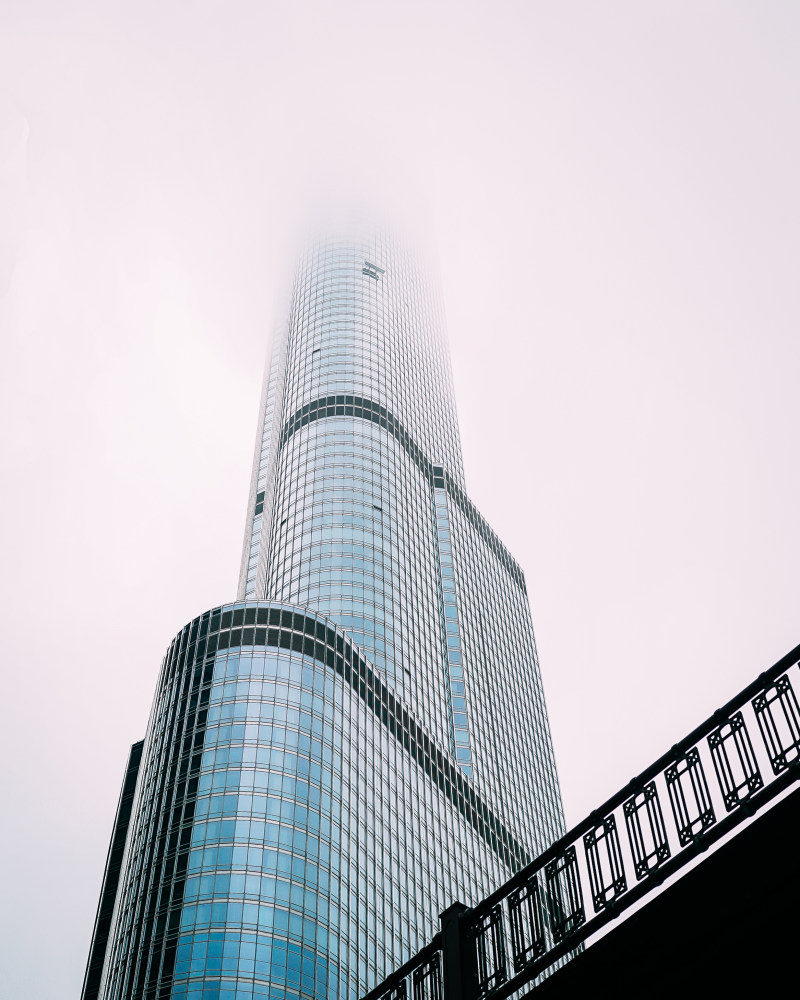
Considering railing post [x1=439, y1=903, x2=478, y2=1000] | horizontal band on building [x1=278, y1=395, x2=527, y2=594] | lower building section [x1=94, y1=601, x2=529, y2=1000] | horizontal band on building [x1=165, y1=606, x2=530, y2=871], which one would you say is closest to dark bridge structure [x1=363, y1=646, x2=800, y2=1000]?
railing post [x1=439, y1=903, x2=478, y2=1000]

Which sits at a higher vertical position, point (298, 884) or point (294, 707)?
point (294, 707)

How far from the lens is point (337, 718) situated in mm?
91438

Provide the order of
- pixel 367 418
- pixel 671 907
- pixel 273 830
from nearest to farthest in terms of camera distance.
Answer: pixel 671 907 → pixel 273 830 → pixel 367 418

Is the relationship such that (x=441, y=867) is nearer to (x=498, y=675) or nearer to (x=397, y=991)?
(x=498, y=675)

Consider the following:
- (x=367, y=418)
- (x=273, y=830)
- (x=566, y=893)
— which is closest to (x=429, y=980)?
(x=566, y=893)

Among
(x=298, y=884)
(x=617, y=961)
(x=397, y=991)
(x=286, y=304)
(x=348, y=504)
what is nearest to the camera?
(x=617, y=961)

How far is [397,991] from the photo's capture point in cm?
Answer: 1127

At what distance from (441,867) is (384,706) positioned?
1703 centimetres

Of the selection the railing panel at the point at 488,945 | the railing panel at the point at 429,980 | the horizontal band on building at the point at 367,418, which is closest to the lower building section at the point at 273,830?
the horizontal band on building at the point at 367,418

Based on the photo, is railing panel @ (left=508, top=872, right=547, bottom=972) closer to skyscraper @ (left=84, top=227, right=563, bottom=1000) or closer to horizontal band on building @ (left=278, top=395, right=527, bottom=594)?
skyscraper @ (left=84, top=227, right=563, bottom=1000)

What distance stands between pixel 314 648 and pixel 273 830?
21.3 meters

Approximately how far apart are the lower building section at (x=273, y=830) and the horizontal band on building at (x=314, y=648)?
0.20 metres

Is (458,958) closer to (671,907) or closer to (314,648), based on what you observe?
(671,907)

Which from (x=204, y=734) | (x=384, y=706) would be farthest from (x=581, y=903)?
(x=384, y=706)
